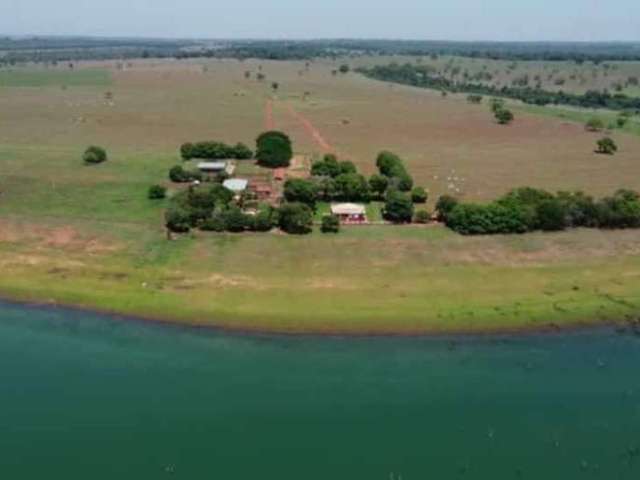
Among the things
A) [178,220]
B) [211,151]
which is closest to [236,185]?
[178,220]

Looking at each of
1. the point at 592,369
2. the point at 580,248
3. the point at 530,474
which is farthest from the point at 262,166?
the point at 530,474

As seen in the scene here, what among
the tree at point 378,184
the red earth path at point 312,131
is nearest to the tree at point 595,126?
the red earth path at point 312,131

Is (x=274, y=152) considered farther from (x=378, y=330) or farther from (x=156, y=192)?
(x=378, y=330)

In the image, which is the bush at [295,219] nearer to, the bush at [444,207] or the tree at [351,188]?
the tree at [351,188]

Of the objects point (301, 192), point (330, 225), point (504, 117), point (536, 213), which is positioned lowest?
point (504, 117)

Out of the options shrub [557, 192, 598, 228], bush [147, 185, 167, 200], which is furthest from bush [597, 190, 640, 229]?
bush [147, 185, 167, 200]

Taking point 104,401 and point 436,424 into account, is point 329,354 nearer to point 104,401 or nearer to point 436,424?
point 436,424

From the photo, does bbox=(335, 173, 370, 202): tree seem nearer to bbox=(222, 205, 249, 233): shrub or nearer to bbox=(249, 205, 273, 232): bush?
bbox=(249, 205, 273, 232): bush
